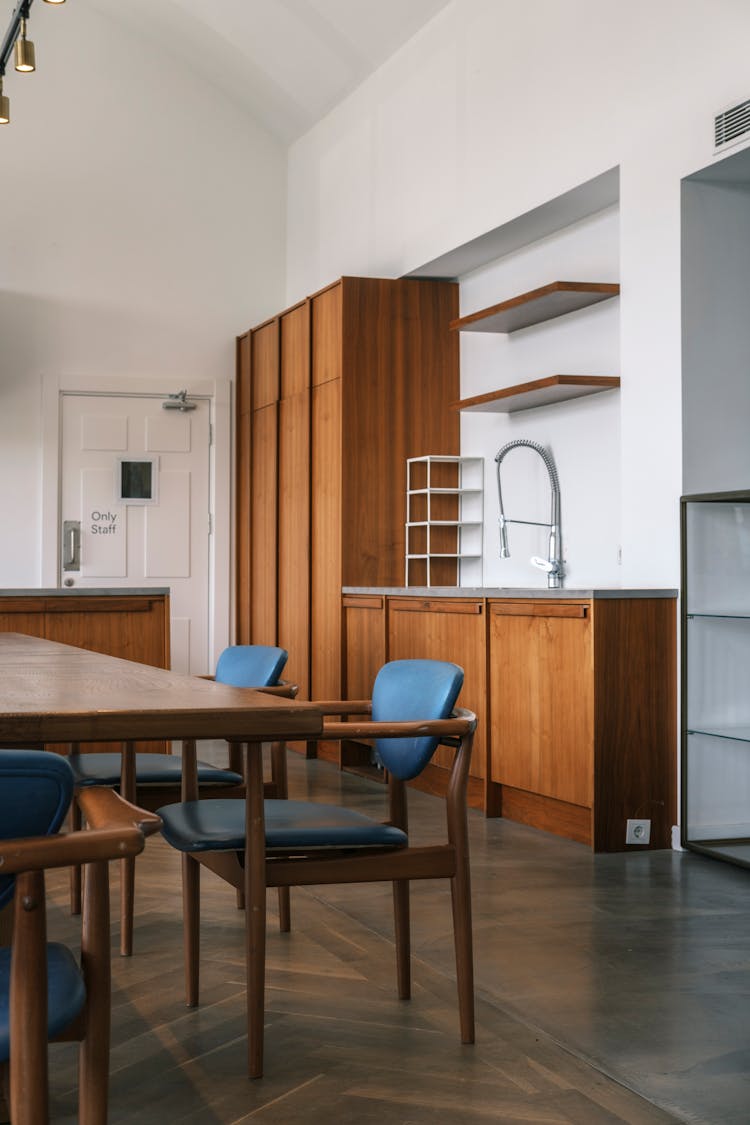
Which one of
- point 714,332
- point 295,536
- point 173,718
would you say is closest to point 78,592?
point 295,536

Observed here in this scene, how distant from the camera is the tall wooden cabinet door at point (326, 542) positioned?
709 centimetres

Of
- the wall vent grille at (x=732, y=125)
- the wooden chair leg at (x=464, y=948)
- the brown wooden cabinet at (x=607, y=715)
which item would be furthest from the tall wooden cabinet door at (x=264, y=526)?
the wooden chair leg at (x=464, y=948)

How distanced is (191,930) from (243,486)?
631 centimetres

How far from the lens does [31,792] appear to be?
1.52m

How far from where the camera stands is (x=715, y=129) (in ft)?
14.9

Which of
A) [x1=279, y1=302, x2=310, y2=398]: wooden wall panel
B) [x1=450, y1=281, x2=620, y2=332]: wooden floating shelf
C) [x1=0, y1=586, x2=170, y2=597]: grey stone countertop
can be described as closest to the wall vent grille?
[x1=450, y1=281, x2=620, y2=332]: wooden floating shelf

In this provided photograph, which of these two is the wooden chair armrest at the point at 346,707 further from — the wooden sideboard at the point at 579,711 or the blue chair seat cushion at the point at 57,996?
the wooden sideboard at the point at 579,711

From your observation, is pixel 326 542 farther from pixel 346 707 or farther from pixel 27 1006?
pixel 27 1006

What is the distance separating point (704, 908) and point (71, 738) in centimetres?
245

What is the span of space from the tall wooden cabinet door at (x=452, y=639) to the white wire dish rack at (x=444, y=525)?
0.81 m

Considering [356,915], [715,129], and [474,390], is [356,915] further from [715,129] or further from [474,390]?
[474,390]

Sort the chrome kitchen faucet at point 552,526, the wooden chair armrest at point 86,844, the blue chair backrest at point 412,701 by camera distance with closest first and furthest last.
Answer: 1. the wooden chair armrest at point 86,844
2. the blue chair backrest at point 412,701
3. the chrome kitchen faucet at point 552,526

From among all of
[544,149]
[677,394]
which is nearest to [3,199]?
[544,149]

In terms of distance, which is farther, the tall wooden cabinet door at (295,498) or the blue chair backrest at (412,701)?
the tall wooden cabinet door at (295,498)
